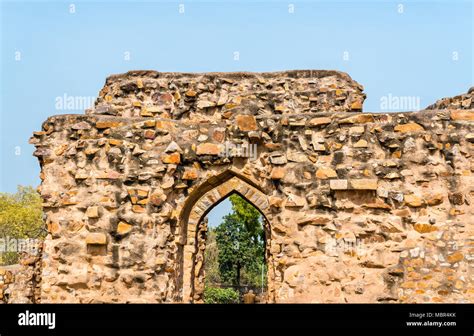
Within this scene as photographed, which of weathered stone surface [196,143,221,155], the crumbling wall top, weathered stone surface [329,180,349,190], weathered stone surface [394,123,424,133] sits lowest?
weathered stone surface [329,180,349,190]

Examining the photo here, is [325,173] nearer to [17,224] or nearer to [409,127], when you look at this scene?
[409,127]

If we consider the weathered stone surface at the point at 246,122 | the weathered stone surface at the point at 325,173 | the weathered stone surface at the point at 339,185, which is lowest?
the weathered stone surface at the point at 339,185

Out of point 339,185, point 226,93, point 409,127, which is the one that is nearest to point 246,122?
point 339,185

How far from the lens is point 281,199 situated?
6180 millimetres

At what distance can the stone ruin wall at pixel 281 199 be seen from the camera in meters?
5.91

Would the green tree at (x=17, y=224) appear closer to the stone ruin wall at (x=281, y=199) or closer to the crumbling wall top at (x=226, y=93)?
the crumbling wall top at (x=226, y=93)

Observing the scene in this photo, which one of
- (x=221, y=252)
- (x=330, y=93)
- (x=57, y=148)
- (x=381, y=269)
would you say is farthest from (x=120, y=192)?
(x=221, y=252)

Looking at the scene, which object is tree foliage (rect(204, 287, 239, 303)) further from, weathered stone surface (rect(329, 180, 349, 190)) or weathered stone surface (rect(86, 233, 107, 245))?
weathered stone surface (rect(329, 180, 349, 190))

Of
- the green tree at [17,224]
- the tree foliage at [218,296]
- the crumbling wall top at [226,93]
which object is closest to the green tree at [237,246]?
the tree foliage at [218,296]

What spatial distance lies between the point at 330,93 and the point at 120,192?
5508 millimetres

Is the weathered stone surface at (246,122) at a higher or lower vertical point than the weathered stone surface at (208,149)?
higher

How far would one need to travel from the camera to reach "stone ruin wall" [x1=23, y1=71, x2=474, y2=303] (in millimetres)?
5910

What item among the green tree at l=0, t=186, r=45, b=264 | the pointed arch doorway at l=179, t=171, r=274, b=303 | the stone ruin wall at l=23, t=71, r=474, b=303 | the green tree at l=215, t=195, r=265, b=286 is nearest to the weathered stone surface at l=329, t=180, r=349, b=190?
the stone ruin wall at l=23, t=71, r=474, b=303

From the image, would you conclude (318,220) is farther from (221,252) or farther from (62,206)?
(221,252)
